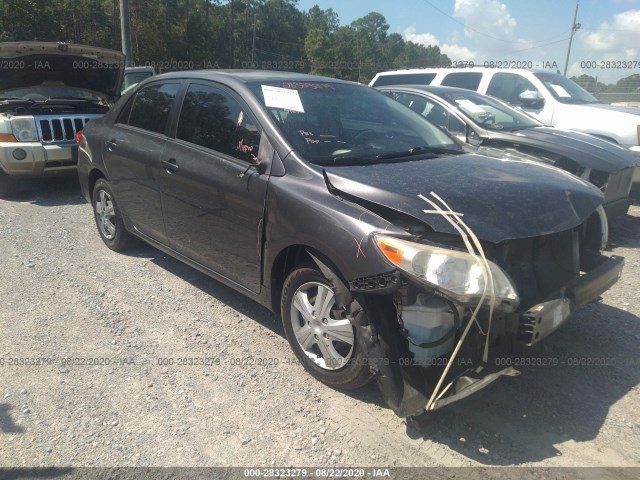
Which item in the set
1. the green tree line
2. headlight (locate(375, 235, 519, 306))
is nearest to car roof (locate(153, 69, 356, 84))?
headlight (locate(375, 235, 519, 306))

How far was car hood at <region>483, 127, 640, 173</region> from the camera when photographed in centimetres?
547

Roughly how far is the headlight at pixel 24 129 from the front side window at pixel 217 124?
4137mm

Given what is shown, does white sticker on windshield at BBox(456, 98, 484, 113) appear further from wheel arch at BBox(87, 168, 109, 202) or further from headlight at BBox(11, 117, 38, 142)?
headlight at BBox(11, 117, 38, 142)

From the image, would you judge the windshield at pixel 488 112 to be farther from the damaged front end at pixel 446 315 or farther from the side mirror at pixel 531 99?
the damaged front end at pixel 446 315

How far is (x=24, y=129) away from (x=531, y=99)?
740 cm

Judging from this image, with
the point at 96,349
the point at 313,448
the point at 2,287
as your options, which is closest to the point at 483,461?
the point at 313,448

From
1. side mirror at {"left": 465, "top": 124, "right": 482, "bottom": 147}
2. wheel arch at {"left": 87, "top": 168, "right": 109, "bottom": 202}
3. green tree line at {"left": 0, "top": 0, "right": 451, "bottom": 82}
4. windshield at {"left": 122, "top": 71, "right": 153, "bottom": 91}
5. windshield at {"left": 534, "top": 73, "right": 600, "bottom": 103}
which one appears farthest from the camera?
green tree line at {"left": 0, "top": 0, "right": 451, "bottom": 82}

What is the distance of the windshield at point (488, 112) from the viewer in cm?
635

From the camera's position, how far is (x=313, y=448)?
8.48 ft

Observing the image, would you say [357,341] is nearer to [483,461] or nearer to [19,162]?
[483,461]

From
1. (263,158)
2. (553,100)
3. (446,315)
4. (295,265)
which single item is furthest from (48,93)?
(553,100)

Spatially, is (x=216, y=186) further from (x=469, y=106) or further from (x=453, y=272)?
(x=469, y=106)

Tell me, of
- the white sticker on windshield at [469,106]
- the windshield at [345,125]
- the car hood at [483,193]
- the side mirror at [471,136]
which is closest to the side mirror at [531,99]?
the white sticker on windshield at [469,106]

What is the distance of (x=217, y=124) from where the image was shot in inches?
147
